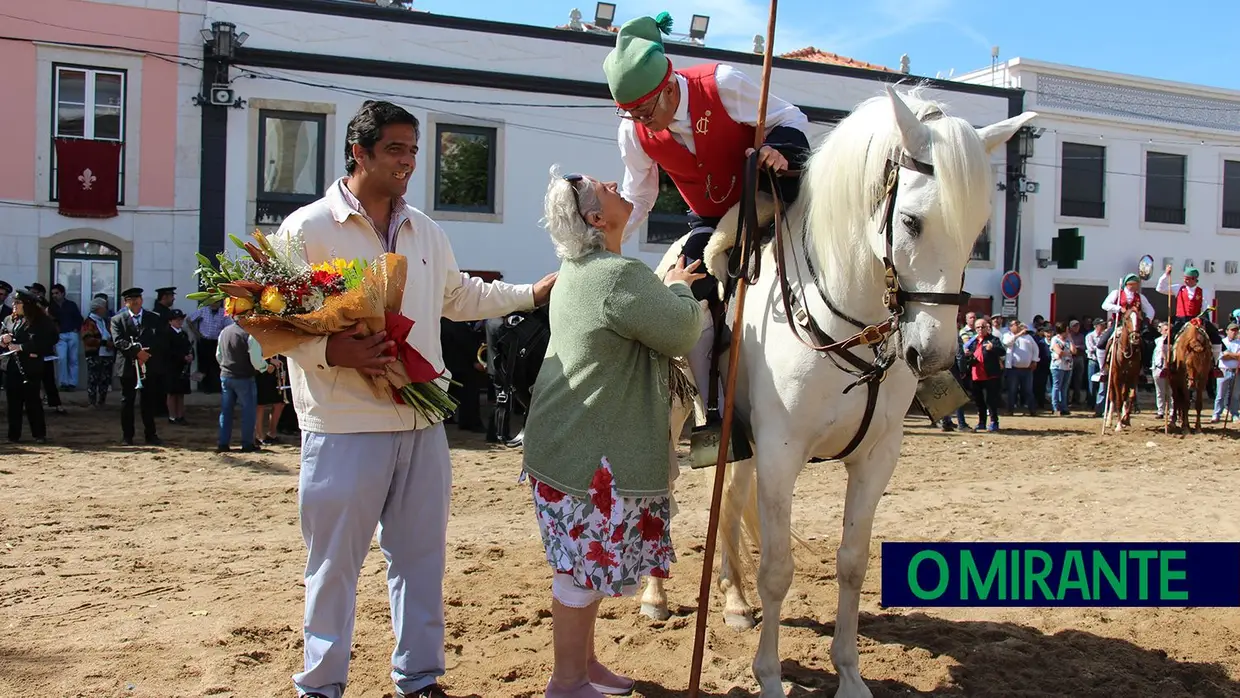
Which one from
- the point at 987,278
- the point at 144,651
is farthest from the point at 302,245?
the point at 987,278

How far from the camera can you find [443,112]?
1748 centimetres

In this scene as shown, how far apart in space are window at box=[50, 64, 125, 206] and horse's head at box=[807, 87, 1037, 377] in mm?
15486

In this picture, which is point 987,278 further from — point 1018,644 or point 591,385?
point 591,385

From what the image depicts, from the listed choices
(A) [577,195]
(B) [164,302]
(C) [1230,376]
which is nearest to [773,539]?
(A) [577,195]

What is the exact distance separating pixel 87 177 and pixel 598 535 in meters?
15.7

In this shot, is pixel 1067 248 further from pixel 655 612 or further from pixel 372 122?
pixel 372 122

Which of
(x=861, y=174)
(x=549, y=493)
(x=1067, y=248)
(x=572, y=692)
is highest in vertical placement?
(x=1067, y=248)

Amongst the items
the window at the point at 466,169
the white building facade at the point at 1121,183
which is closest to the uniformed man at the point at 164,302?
the window at the point at 466,169

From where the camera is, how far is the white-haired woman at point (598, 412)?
9.87ft

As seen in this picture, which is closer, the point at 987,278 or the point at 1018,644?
the point at 1018,644

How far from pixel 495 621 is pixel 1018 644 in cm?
236

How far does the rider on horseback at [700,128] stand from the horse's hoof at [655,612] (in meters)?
1.22

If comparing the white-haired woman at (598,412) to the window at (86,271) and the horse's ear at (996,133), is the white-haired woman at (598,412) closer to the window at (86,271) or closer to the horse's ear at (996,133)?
the horse's ear at (996,133)

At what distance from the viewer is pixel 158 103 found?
52.2 ft
